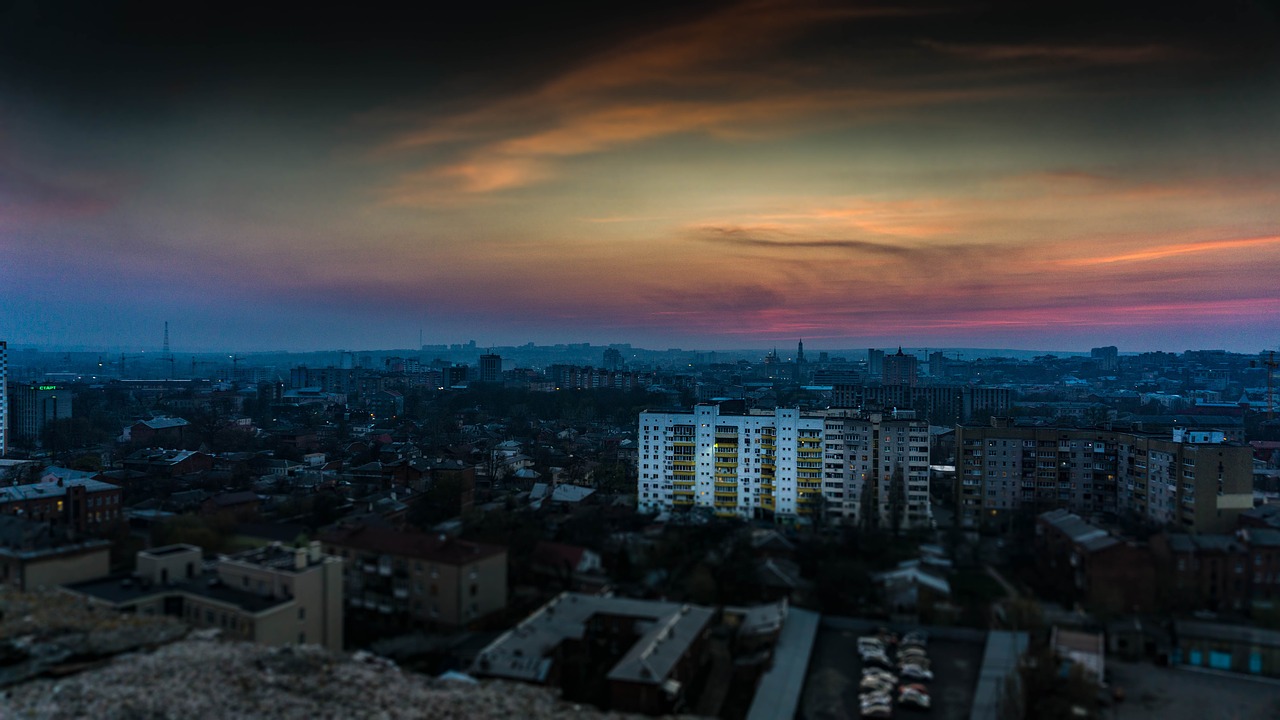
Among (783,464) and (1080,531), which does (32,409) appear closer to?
(783,464)

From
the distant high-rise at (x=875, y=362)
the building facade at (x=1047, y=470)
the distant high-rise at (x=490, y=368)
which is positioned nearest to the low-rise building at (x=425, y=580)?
the building facade at (x=1047, y=470)

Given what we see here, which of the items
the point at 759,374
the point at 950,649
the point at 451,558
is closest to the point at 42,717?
the point at 451,558

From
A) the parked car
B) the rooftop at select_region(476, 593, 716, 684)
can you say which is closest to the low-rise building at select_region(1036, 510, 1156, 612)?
the parked car

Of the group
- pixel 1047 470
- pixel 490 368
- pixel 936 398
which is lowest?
pixel 1047 470

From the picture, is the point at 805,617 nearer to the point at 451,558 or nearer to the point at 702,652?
the point at 702,652

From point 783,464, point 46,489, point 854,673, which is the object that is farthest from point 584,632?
point 46,489

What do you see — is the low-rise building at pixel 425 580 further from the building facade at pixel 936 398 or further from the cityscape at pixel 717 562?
the building facade at pixel 936 398
